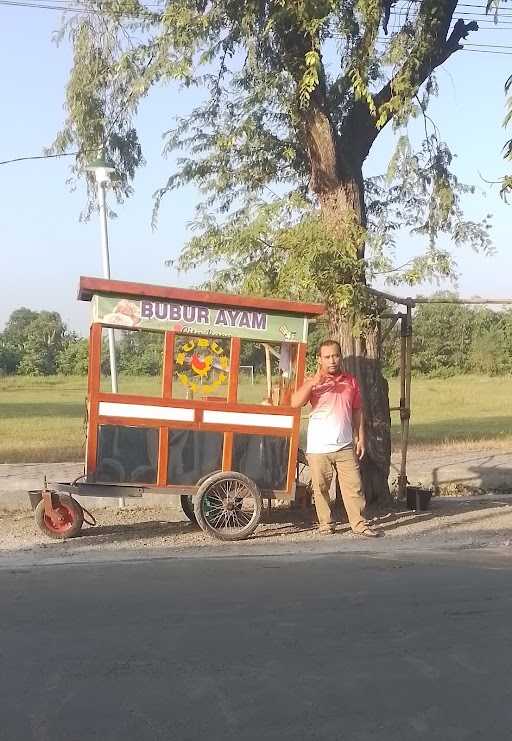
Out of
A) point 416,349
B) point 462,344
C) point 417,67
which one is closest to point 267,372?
point 417,67

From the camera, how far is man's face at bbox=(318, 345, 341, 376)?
28.2 ft

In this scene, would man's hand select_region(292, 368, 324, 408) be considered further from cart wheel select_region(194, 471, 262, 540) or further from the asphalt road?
the asphalt road

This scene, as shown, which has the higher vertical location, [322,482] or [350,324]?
[350,324]

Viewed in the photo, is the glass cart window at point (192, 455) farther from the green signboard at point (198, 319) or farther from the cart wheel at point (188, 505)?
the green signboard at point (198, 319)

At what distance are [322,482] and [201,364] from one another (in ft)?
5.48

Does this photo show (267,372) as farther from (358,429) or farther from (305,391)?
(358,429)

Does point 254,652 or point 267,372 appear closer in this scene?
point 254,652

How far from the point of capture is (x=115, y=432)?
8.21 m

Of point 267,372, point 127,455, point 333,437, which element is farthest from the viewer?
point 267,372

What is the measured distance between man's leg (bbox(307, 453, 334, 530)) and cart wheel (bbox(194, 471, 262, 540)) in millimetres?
640

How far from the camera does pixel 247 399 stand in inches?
341

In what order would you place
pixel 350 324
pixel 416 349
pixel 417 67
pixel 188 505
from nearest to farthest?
pixel 188 505
pixel 417 67
pixel 350 324
pixel 416 349

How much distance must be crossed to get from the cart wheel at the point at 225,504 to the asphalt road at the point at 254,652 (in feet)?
4.36

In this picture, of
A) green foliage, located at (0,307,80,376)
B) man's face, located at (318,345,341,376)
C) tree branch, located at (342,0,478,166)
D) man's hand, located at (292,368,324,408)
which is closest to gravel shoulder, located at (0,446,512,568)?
man's hand, located at (292,368,324,408)
